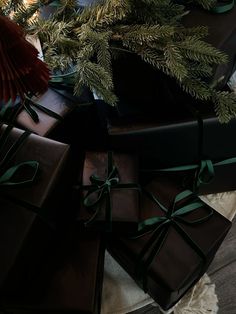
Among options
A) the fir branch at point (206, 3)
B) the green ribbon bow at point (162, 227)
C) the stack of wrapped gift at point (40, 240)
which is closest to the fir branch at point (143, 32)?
the fir branch at point (206, 3)

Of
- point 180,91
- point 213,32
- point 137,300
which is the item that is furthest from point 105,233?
point 213,32

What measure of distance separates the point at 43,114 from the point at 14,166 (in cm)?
18

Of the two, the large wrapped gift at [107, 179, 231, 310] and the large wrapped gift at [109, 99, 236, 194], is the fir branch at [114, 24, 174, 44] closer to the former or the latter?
the large wrapped gift at [109, 99, 236, 194]

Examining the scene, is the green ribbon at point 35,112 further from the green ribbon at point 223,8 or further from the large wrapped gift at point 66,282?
the green ribbon at point 223,8

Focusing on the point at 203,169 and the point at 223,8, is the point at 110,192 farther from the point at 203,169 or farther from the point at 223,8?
the point at 223,8

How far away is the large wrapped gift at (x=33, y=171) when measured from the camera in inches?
24.3

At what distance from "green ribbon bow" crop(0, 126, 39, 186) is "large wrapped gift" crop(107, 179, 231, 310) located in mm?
247

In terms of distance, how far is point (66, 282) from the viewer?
0.68 m

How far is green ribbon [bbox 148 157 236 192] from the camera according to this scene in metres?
0.87

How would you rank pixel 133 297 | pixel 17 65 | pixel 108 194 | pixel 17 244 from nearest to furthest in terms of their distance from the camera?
pixel 17 65 < pixel 17 244 < pixel 108 194 < pixel 133 297

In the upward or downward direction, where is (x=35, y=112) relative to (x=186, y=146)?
upward

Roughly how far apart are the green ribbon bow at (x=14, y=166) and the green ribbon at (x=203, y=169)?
0.36m

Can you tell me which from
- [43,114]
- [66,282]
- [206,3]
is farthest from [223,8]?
[66,282]

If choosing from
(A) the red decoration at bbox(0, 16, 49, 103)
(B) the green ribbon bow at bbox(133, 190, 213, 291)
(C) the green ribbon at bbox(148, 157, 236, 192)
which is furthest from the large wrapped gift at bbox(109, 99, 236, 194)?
(A) the red decoration at bbox(0, 16, 49, 103)
